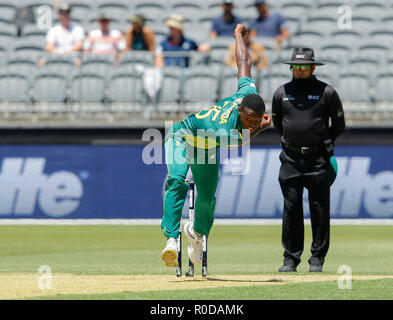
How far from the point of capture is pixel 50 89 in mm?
20625

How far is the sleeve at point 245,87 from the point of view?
10820mm

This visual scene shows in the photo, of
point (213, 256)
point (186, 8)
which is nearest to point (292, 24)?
point (186, 8)

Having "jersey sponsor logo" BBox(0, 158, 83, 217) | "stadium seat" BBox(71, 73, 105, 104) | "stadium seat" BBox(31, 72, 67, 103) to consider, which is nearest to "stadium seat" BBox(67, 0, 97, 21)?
"stadium seat" BBox(31, 72, 67, 103)

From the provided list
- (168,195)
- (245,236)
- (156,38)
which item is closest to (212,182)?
(168,195)

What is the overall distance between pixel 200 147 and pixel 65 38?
11.8 meters

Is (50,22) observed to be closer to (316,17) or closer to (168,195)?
(316,17)

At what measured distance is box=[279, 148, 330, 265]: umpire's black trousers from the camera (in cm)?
1190

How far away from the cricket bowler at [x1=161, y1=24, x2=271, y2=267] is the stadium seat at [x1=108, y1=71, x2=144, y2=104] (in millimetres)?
9494

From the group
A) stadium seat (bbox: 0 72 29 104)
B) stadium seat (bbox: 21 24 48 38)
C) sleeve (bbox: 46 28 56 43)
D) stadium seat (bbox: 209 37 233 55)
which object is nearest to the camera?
stadium seat (bbox: 0 72 29 104)

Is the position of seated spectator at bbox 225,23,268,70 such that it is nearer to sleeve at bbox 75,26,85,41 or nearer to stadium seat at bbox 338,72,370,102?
stadium seat at bbox 338,72,370,102

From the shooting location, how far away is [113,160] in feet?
66.5

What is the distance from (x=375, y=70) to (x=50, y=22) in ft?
25.2

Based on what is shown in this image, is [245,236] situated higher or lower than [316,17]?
lower

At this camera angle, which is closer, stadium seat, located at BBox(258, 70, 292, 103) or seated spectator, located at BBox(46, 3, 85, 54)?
stadium seat, located at BBox(258, 70, 292, 103)
